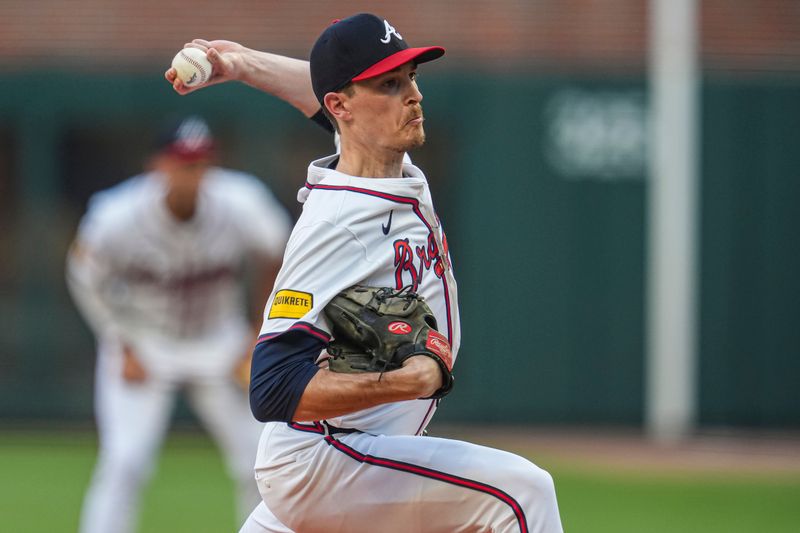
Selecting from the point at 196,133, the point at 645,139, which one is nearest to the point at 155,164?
the point at 196,133

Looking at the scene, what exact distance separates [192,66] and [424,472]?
60.1 inches

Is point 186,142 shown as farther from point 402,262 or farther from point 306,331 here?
point 306,331

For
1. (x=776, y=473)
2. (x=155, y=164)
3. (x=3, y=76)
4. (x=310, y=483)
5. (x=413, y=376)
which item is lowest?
(x=776, y=473)

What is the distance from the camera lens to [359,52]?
403 centimetres

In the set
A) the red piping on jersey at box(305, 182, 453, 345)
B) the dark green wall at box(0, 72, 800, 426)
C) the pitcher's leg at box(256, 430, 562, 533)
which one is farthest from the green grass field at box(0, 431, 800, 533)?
the red piping on jersey at box(305, 182, 453, 345)

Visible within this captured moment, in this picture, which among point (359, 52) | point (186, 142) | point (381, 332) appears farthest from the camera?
point (186, 142)

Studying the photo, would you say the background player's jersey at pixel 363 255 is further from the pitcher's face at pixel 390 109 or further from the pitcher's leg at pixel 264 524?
the pitcher's leg at pixel 264 524

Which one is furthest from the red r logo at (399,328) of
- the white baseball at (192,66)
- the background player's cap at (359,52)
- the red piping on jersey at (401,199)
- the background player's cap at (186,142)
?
the background player's cap at (186,142)

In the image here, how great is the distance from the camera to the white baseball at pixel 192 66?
4.30 meters

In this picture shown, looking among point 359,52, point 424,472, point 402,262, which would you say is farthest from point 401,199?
point 424,472

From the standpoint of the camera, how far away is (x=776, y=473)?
1112 centimetres

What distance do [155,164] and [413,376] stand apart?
4285 mm

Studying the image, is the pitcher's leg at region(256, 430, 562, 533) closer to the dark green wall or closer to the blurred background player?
the blurred background player

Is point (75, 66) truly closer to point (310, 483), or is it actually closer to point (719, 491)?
point (719, 491)
